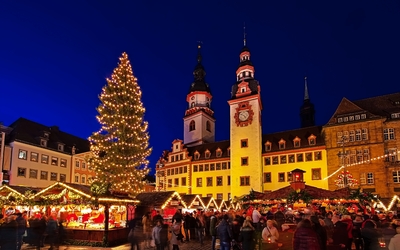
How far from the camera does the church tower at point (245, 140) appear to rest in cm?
4772

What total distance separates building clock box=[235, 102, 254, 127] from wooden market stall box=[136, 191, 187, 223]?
2388 centimetres

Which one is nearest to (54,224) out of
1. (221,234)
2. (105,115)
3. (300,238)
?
(221,234)

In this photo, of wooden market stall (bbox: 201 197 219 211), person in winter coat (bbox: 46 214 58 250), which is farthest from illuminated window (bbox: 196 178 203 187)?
person in winter coat (bbox: 46 214 58 250)

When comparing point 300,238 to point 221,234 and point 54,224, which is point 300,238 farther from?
point 54,224

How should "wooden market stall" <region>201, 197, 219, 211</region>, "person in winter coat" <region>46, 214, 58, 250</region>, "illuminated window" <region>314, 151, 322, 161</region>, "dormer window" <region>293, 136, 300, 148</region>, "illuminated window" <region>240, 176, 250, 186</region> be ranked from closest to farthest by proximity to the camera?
"person in winter coat" <region>46, 214, 58, 250</region> < "wooden market stall" <region>201, 197, 219, 211</region> < "illuminated window" <region>314, 151, 322, 161</region> < "dormer window" <region>293, 136, 300, 148</region> < "illuminated window" <region>240, 176, 250, 186</region>

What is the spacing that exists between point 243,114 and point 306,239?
43.7 metres

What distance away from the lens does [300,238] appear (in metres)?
7.10

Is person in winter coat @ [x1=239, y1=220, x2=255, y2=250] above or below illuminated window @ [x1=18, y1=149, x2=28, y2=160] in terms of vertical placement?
below

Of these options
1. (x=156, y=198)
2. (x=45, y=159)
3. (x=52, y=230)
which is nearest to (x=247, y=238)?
(x=52, y=230)

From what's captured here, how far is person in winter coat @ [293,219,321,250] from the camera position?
6.99m

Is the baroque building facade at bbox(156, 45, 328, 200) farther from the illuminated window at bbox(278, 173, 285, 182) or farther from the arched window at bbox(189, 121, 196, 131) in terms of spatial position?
the arched window at bbox(189, 121, 196, 131)

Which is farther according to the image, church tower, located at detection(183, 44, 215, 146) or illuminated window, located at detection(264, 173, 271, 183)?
church tower, located at detection(183, 44, 215, 146)

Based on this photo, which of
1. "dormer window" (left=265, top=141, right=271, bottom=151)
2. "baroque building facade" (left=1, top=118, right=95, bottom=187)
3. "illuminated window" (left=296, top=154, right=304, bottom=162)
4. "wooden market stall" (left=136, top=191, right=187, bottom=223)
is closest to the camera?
"wooden market stall" (left=136, top=191, right=187, bottom=223)

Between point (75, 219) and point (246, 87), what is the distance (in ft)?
116
